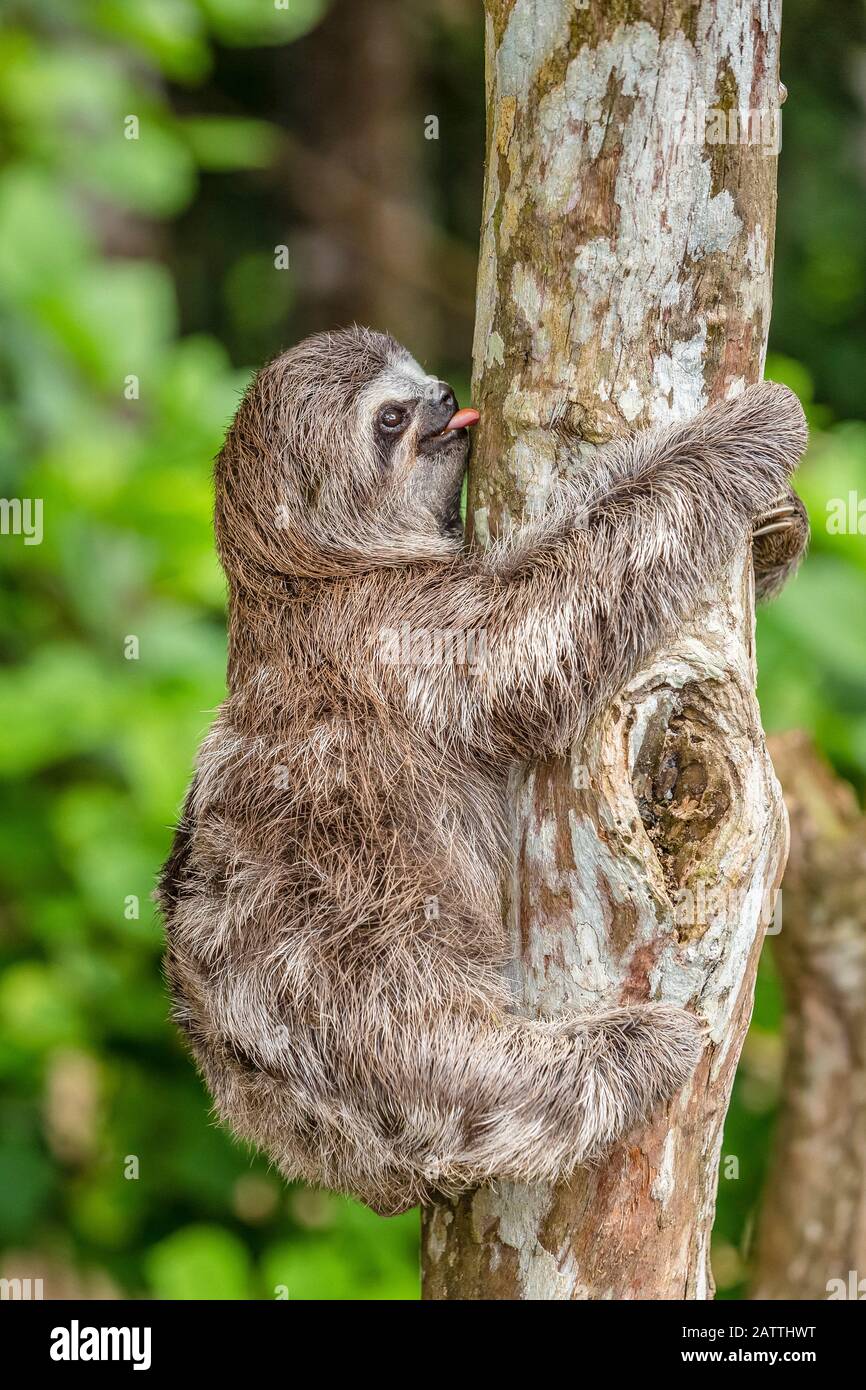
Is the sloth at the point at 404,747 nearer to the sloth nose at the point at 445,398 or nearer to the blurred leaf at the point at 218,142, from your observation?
the sloth nose at the point at 445,398

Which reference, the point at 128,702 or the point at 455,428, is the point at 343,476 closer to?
the point at 455,428

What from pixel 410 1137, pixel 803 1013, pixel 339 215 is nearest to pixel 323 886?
pixel 410 1137

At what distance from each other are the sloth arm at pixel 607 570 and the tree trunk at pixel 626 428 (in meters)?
0.09

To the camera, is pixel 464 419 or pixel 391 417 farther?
pixel 391 417

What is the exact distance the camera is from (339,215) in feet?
37.7

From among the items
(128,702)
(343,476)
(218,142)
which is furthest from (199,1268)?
(218,142)

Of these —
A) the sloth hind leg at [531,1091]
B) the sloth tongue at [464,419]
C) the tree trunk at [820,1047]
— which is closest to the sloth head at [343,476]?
the sloth tongue at [464,419]

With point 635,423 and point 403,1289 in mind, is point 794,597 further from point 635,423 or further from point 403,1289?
point 403,1289

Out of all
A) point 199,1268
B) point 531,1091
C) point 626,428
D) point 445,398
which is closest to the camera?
point 626,428

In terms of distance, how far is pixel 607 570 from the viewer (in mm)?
3443

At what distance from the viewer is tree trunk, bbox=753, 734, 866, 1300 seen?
18.2ft

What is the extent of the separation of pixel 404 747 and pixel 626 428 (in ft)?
3.44

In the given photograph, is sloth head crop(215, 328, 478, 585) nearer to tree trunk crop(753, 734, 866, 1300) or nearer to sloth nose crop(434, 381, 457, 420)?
sloth nose crop(434, 381, 457, 420)

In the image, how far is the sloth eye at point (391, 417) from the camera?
12.9 ft
